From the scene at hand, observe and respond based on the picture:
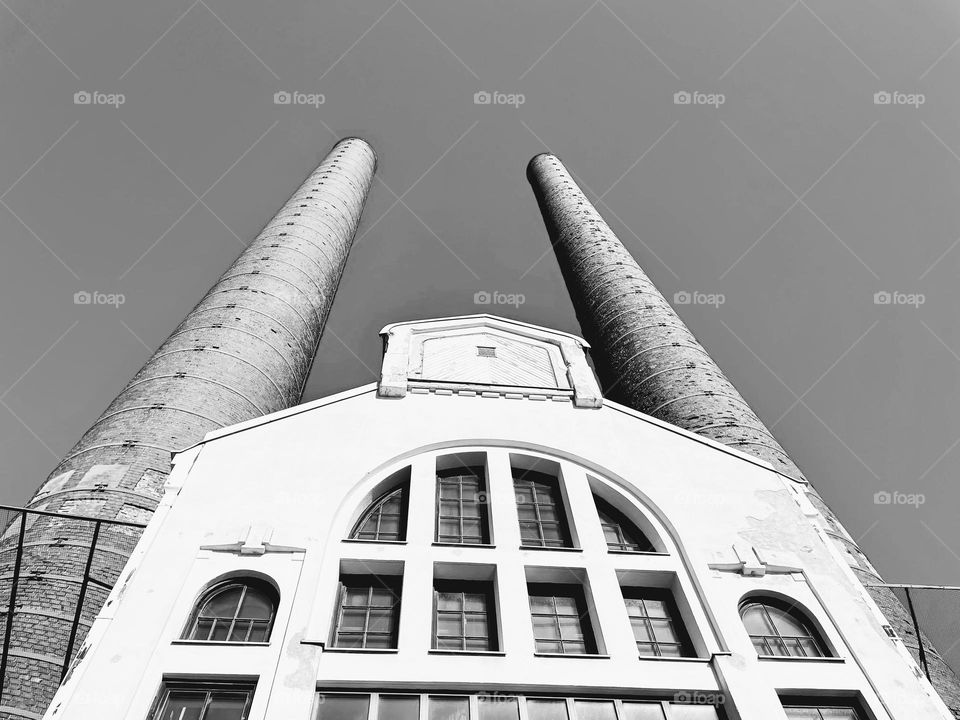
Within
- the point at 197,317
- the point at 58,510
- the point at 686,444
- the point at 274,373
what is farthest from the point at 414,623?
the point at 197,317

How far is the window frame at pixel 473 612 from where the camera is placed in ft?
23.3

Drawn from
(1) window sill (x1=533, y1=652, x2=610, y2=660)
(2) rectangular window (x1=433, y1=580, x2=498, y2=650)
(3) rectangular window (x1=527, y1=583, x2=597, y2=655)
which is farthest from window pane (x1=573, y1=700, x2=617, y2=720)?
(2) rectangular window (x1=433, y1=580, x2=498, y2=650)

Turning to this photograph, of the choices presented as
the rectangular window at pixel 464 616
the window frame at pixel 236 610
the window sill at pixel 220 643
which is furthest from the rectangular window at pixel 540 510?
the window sill at pixel 220 643

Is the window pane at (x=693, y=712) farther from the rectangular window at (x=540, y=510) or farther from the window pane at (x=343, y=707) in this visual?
the window pane at (x=343, y=707)

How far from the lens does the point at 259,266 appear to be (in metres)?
16.9

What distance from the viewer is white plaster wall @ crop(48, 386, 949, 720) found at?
6.37 meters

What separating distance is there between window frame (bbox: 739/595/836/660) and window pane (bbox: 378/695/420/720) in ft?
11.3

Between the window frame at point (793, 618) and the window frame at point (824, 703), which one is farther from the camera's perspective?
the window frame at point (793, 618)

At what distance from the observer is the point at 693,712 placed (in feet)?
21.0

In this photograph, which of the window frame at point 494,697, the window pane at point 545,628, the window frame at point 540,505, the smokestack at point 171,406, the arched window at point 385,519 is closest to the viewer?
the window frame at point 494,697

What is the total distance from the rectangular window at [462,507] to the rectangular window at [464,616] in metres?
0.53

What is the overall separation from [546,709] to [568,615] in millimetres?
1464

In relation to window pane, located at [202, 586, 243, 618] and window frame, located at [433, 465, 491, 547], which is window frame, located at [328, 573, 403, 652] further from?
window pane, located at [202, 586, 243, 618]

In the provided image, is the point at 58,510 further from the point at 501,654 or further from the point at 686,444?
the point at 686,444
